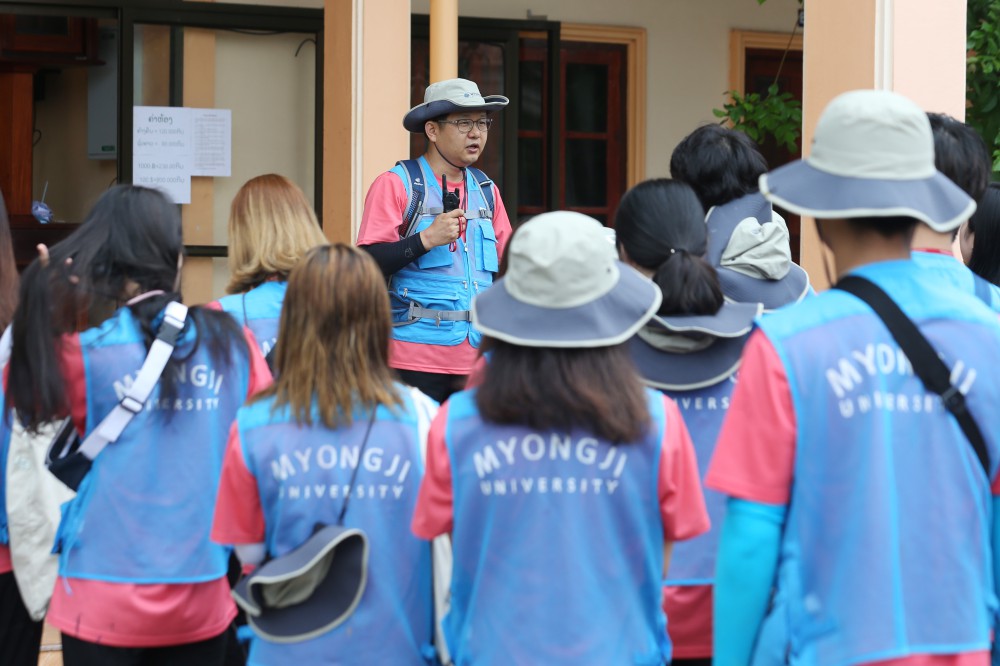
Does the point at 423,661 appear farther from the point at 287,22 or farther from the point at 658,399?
the point at 287,22

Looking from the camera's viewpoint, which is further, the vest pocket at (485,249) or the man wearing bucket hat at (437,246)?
the vest pocket at (485,249)

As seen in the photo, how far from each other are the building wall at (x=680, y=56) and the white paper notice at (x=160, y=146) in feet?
9.16

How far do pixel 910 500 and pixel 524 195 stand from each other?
682 centimetres

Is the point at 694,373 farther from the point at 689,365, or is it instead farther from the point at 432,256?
the point at 432,256

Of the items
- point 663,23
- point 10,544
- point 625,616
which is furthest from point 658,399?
point 663,23

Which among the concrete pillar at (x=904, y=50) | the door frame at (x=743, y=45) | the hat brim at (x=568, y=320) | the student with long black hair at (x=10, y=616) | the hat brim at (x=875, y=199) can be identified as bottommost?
the student with long black hair at (x=10, y=616)

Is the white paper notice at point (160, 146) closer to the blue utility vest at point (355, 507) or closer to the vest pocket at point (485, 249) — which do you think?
the vest pocket at point (485, 249)

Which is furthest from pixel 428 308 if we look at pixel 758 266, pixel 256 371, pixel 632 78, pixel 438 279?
pixel 632 78

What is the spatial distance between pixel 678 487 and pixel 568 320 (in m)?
0.37

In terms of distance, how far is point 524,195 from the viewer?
8.92 m

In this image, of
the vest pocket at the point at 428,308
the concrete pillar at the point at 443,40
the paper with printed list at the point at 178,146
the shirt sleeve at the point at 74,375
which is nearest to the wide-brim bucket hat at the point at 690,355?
the shirt sleeve at the point at 74,375

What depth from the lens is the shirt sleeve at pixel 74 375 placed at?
3105 millimetres

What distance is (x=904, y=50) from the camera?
5277 mm

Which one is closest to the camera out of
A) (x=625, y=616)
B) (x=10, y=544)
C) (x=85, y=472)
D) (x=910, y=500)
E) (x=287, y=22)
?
(x=910, y=500)
